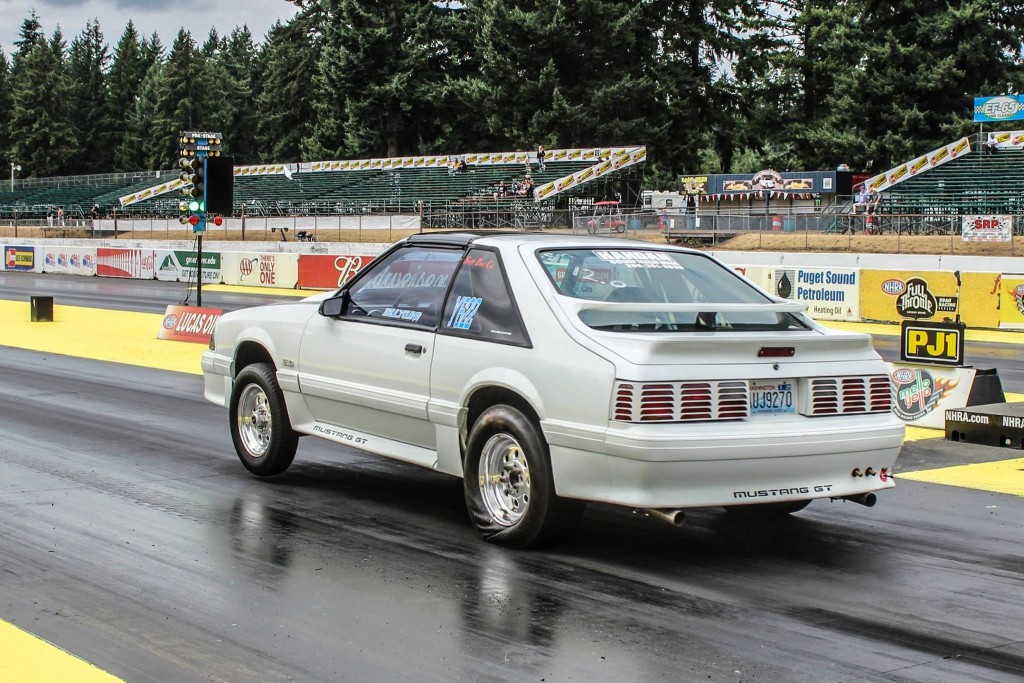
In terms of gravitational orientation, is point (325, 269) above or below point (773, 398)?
above

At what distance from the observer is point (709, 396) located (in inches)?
244

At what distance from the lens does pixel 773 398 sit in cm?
641

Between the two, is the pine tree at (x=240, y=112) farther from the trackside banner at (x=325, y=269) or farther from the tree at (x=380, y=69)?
the trackside banner at (x=325, y=269)

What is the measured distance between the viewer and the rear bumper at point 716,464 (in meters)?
6.02

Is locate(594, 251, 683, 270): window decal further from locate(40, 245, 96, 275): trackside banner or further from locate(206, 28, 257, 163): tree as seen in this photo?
locate(206, 28, 257, 163): tree

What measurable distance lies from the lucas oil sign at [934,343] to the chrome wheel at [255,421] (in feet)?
21.2

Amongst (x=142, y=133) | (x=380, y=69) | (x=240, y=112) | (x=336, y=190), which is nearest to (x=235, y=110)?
(x=240, y=112)

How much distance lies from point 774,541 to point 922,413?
5.40 m

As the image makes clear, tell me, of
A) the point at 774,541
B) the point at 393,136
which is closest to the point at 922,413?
the point at 774,541

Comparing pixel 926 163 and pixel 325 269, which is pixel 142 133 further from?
pixel 325 269

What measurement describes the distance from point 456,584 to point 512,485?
799 millimetres

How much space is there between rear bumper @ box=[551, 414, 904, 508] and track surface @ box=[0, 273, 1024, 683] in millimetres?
415

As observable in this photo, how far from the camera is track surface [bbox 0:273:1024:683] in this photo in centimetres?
499

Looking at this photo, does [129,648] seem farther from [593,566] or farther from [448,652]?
[593,566]
